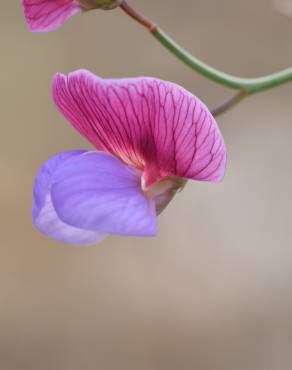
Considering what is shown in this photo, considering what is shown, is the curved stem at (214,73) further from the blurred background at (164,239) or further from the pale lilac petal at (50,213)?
the blurred background at (164,239)

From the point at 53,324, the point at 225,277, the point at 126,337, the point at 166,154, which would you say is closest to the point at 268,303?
the point at 225,277

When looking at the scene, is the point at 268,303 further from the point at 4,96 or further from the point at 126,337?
the point at 4,96

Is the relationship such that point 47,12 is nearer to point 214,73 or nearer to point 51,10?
point 51,10

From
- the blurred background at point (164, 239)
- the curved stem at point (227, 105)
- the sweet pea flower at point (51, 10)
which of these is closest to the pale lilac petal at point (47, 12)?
the sweet pea flower at point (51, 10)

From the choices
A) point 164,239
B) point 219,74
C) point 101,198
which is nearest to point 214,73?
point 219,74

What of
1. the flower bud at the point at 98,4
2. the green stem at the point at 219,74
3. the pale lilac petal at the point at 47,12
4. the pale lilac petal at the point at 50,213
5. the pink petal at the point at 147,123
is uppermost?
the flower bud at the point at 98,4

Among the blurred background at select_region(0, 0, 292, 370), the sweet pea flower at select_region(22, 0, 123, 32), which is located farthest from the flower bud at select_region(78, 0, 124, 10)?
the blurred background at select_region(0, 0, 292, 370)
